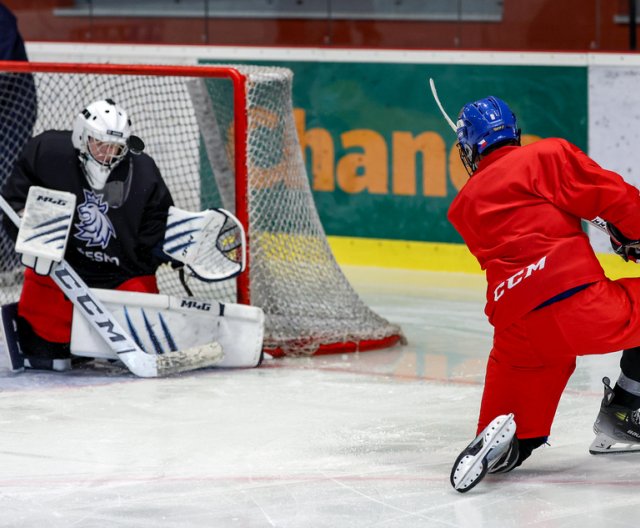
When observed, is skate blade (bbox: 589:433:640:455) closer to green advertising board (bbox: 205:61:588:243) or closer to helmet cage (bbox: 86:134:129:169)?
helmet cage (bbox: 86:134:129:169)

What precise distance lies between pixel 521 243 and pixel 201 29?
400 centimetres

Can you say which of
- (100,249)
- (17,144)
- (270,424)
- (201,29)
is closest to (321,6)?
(201,29)

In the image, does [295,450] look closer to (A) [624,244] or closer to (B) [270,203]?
(A) [624,244]

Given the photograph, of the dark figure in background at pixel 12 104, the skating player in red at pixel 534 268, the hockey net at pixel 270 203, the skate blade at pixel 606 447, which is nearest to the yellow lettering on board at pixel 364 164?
the hockey net at pixel 270 203

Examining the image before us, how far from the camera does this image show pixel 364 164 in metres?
6.53

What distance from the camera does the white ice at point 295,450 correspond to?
10.9 feet

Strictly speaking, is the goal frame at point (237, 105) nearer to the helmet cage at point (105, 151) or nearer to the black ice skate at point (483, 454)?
the helmet cage at point (105, 151)

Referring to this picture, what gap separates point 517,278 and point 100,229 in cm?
177

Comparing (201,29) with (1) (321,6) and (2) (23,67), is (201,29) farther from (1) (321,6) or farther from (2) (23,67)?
(2) (23,67)

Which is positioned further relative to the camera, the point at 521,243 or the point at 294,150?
the point at 294,150

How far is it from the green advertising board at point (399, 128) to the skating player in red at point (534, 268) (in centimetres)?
267

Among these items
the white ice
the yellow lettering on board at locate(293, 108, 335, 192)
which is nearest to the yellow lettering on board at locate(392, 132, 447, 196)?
the yellow lettering on board at locate(293, 108, 335, 192)

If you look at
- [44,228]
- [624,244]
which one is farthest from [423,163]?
[624,244]

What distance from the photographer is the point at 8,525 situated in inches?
128
